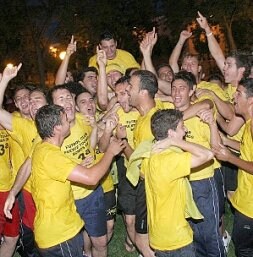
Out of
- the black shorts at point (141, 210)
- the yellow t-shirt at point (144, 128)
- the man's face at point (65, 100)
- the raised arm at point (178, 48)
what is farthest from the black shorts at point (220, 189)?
the raised arm at point (178, 48)

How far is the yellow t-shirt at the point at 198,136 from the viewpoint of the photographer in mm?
5121

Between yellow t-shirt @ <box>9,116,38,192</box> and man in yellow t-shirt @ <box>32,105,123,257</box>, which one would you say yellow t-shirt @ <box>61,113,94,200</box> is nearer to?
yellow t-shirt @ <box>9,116,38,192</box>

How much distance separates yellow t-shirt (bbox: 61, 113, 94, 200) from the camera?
5246 mm

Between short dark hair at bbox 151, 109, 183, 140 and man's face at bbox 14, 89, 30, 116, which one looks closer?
short dark hair at bbox 151, 109, 183, 140

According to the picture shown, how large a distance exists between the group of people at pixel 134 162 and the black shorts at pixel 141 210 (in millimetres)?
12

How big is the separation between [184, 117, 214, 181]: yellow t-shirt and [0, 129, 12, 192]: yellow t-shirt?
2.46 metres

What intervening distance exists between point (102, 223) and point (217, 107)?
6.59 ft

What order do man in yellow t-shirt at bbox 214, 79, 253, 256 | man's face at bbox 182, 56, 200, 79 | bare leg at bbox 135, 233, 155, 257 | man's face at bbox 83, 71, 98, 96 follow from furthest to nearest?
man's face at bbox 83, 71, 98, 96 → man's face at bbox 182, 56, 200, 79 → bare leg at bbox 135, 233, 155, 257 → man in yellow t-shirt at bbox 214, 79, 253, 256

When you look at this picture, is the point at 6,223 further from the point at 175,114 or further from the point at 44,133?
the point at 175,114

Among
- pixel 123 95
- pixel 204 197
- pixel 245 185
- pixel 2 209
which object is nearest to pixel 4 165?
pixel 2 209

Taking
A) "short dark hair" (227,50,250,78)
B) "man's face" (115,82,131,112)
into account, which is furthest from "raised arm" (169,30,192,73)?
"man's face" (115,82,131,112)

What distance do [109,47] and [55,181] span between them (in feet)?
12.9

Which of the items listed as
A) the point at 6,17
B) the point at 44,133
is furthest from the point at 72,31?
the point at 44,133

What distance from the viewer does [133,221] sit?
6.13 m
